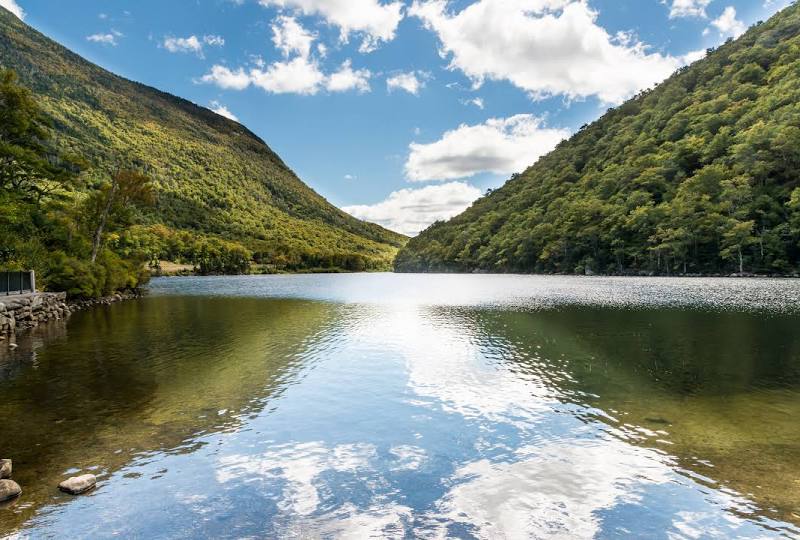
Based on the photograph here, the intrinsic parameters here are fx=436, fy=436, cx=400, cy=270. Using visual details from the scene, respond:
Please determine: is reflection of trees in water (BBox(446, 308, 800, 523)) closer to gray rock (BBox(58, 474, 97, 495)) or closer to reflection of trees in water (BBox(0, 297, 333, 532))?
reflection of trees in water (BBox(0, 297, 333, 532))

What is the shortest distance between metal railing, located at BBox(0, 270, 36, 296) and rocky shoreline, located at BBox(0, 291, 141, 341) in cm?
103

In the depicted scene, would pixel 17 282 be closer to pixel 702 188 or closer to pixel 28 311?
pixel 28 311

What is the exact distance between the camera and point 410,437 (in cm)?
1481

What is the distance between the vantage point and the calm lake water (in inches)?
386

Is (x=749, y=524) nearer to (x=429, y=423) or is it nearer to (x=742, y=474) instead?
(x=742, y=474)

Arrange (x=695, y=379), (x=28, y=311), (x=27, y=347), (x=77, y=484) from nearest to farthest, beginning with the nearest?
(x=77, y=484), (x=695, y=379), (x=27, y=347), (x=28, y=311)

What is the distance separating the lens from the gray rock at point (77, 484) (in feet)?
35.4

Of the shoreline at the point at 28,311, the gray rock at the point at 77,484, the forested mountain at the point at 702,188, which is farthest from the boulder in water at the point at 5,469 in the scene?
the forested mountain at the point at 702,188

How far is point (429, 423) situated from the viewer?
16.2m

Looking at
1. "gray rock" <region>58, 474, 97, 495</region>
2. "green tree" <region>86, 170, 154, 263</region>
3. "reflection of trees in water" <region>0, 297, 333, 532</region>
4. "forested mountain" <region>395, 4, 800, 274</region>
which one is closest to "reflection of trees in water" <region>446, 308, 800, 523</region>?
"reflection of trees in water" <region>0, 297, 333, 532</region>

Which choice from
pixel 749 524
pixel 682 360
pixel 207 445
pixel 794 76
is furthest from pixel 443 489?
pixel 794 76

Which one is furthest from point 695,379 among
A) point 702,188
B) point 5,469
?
point 702,188

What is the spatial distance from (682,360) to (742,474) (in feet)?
50.1

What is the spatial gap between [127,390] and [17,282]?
31.9 meters
